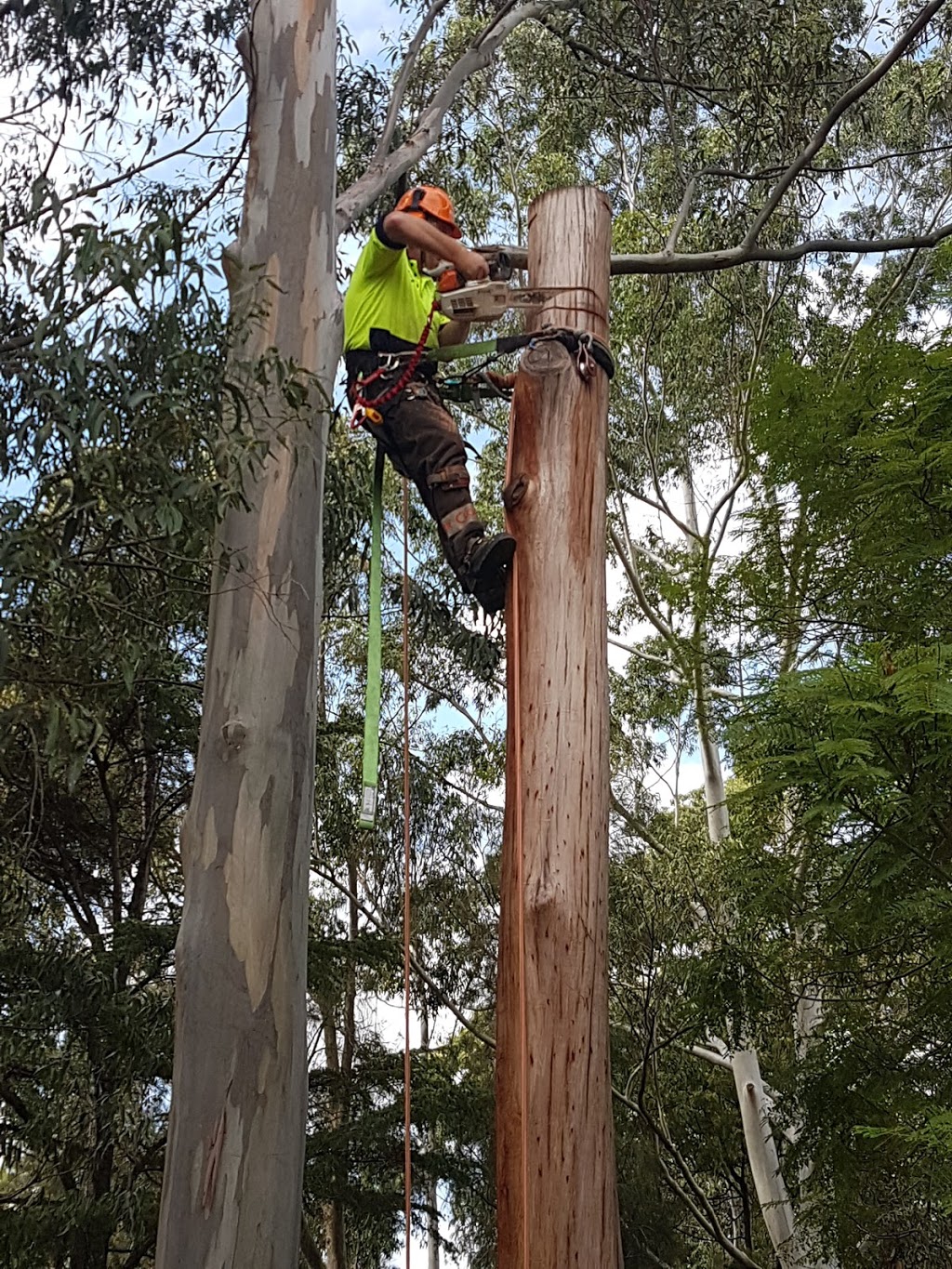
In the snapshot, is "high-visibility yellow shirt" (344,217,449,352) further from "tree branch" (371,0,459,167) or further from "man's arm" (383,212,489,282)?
"tree branch" (371,0,459,167)

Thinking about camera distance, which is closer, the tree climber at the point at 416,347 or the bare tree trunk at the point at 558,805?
the bare tree trunk at the point at 558,805

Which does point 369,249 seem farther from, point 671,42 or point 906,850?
point 671,42

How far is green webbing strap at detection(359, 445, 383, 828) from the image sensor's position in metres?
3.65

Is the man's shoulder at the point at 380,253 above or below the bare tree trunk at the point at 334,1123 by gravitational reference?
above

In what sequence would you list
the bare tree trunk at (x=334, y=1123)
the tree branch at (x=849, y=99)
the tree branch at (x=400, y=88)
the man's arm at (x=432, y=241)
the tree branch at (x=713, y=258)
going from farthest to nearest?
the bare tree trunk at (x=334, y=1123) → the tree branch at (x=400, y=88) → the tree branch at (x=849, y=99) → the tree branch at (x=713, y=258) → the man's arm at (x=432, y=241)

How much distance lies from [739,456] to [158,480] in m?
8.73

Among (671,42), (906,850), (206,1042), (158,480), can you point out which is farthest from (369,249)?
(671,42)

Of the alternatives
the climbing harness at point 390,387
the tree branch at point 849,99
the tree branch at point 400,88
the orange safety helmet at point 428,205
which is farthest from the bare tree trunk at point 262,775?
the tree branch at point 849,99

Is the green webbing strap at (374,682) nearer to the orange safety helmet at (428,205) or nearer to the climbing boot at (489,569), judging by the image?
the climbing boot at (489,569)

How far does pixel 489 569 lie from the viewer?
341 centimetres

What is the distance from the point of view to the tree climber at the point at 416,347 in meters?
3.73

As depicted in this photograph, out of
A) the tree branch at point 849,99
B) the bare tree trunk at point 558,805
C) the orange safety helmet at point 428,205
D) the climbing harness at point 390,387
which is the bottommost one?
the bare tree trunk at point 558,805

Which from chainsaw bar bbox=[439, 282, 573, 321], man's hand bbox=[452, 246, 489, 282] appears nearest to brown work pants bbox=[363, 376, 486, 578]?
chainsaw bar bbox=[439, 282, 573, 321]

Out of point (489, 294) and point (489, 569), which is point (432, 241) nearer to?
point (489, 294)
